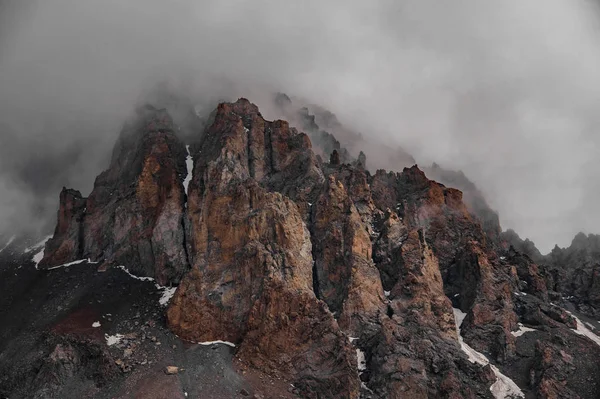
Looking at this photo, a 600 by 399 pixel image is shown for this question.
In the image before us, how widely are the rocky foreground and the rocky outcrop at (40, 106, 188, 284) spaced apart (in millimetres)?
581

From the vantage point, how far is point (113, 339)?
278 feet

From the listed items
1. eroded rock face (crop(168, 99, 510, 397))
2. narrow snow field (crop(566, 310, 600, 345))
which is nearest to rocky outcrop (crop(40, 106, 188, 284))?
eroded rock face (crop(168, 99, 510, 397))

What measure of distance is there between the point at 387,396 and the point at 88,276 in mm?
86268

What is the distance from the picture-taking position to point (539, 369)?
86.1m

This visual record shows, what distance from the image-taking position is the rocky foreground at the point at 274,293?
251ft

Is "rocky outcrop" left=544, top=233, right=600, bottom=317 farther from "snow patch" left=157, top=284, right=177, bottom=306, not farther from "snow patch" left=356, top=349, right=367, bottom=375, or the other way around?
"snow patch" left=157, top=284, right=177, bottom=306

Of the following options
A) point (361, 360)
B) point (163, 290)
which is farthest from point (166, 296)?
point (361, 360)

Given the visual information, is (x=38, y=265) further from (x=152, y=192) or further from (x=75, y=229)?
(x=152, y=192)

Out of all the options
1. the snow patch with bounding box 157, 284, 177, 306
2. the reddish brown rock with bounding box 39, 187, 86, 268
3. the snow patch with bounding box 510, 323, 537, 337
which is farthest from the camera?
the reddish brown rock with bounding box 39, 187, 86, 268

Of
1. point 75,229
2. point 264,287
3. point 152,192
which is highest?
point 152,192

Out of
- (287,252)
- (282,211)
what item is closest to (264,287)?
(287,252)

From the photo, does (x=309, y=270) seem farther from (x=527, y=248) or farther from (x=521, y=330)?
(x=527, y=248)

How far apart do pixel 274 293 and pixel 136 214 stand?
62927 mm

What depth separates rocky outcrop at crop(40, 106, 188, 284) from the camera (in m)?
117
